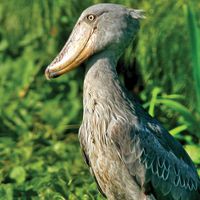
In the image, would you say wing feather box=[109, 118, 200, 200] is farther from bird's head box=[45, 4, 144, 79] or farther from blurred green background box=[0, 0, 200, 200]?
blurred green background box=[0, 0, 200, 200]

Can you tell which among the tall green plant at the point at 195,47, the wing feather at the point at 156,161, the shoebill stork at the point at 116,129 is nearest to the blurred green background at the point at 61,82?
the tall green plant at the point at 195,47

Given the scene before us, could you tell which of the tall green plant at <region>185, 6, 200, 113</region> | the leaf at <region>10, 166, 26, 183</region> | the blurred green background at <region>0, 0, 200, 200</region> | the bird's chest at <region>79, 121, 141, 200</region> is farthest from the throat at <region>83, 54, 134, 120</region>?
the leaf at <region>10, 166, 26, 183</region>

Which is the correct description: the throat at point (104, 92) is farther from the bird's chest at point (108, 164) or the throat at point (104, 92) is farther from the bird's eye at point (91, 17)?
the bird's eye at point (91, 17)

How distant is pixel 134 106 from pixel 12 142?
2.76 metres

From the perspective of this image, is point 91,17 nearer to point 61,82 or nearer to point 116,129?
point 116,129

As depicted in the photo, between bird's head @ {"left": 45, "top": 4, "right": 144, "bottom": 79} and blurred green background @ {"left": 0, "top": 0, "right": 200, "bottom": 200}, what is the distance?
1361 mm

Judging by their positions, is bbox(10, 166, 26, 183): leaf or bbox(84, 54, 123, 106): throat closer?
bbox(84, 54, 123, 106): throat

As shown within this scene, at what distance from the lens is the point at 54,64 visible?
19.1ft

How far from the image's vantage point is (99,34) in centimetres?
574

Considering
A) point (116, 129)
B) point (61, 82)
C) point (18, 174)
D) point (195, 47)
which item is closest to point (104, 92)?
point (116, 129)

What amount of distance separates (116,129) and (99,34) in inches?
25.1

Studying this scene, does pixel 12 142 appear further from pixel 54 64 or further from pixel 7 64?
pixel 54 64

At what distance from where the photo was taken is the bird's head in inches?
225

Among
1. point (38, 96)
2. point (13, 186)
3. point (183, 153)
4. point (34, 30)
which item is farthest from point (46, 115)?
point (183, 153)
